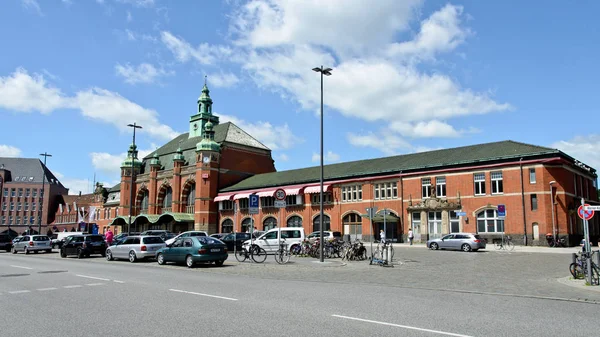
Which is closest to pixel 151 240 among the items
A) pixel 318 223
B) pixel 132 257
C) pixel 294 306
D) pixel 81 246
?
pixel 132 257

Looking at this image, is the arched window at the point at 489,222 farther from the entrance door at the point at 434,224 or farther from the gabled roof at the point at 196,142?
the gabled roof at the point at 196,142

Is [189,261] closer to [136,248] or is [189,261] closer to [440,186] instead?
[136,248]

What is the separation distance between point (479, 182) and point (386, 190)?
9.70 metres

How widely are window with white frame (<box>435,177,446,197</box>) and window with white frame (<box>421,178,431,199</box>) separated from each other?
2.34ft

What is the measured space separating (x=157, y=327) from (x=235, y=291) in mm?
4509

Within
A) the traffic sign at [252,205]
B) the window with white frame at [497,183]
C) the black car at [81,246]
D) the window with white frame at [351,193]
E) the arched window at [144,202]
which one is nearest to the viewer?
the traffic sign at [252,205]

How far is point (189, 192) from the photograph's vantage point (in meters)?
69.4

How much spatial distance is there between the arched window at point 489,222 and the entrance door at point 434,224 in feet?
12.2

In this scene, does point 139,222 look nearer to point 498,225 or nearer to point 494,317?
point 498,225

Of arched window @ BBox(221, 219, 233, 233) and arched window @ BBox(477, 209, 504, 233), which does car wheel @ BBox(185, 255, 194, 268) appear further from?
arched window @ BBox(221, 219, 233, 233)

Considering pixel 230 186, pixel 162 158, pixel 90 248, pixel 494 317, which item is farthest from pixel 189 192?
pixel 494 317

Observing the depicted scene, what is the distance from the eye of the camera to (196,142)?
76062 millimetres

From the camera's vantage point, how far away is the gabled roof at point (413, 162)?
4088 cm

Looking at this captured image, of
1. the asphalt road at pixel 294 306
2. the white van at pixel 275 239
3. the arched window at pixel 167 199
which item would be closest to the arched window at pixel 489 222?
the white van at pixel 275 239
